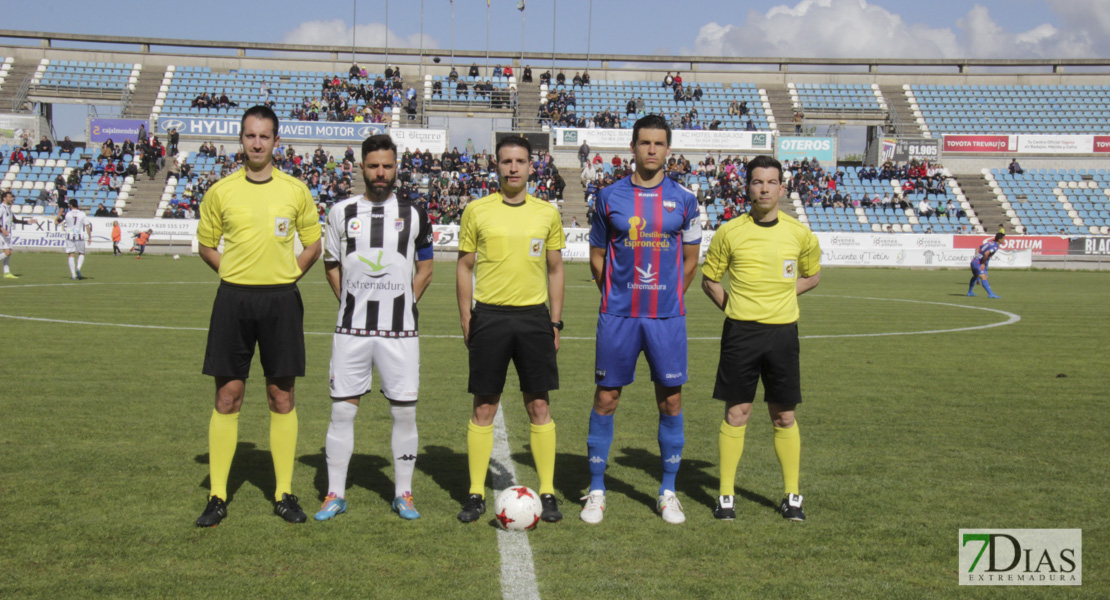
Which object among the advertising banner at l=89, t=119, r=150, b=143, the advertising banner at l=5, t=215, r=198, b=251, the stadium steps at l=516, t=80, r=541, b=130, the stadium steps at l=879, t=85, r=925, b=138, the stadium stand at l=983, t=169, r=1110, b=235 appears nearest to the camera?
the advertising banner at l=5, t=215, r=198, b=251

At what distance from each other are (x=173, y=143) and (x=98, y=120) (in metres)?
5.05

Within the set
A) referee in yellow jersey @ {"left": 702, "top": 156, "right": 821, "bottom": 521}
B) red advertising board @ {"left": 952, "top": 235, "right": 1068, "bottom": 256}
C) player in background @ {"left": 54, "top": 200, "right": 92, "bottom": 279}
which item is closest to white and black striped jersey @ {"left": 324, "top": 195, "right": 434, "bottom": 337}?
referee in yellow jersey @ {"left": 702, "top": 156, "right": 821, "bottom": 521}

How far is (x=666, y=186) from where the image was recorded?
18.5 feet

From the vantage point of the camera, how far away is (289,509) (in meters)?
5.31

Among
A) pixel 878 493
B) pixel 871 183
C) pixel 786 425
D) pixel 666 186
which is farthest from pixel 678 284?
pixel 871 183

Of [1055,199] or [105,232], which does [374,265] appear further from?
[1055,199]

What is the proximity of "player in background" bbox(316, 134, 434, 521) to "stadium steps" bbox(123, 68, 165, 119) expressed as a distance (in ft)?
165

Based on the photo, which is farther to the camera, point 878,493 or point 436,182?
point 436,182

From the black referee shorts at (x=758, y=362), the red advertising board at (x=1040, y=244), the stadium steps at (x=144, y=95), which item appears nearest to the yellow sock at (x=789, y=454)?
the black referee shorts at (x=758, y=362)

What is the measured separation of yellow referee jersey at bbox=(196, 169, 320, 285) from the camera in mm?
5336

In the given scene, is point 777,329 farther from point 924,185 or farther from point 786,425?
point 924,185

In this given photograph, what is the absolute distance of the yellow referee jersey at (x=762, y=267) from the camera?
5711 millimetres

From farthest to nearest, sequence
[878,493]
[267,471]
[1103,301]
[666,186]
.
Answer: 1. [1103,301]
2. [267,471]
3. [878,493]
4. [666,186]

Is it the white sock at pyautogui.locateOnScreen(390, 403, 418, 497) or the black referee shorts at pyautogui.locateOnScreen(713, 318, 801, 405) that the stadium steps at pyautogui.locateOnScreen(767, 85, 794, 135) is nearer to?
the black referee shorts at pyautogui.locateOnScreen(713, 318, 801, 405)
